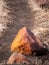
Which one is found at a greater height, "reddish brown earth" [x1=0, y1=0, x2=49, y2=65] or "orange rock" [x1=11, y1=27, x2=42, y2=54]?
"orange rock" [x1=11, y1=27, x2=42, y2=54]

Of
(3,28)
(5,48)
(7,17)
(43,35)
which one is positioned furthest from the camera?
(7,17)

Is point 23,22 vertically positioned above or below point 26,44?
below

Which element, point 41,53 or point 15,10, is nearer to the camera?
point 41,53

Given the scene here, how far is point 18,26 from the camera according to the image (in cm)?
1383

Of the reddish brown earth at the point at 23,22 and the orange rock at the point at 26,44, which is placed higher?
the orange rock at the point at 26,44

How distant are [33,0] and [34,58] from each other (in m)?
7.46

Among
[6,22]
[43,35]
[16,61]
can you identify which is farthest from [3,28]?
[16,61]

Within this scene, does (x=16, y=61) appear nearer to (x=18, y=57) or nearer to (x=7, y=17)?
(x=18, y=57)

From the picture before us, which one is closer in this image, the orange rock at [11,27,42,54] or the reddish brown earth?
the orange rock at [11,27,42,54]

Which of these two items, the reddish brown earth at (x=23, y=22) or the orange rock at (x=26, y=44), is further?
the reddish brown earth at (x=23, y=22)

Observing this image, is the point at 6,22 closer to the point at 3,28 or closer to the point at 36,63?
the point at 3,28

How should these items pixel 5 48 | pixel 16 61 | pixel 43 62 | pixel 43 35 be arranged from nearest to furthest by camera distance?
pixel 16 61, pixel 43 62, pixel 5 48, pixel 43 35

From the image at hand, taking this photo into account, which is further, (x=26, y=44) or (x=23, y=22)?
(x=23, y=22)

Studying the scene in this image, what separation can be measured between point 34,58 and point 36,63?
597 millimetres
